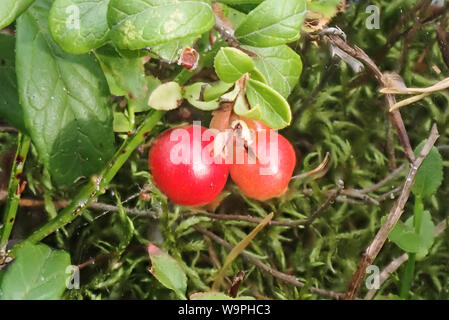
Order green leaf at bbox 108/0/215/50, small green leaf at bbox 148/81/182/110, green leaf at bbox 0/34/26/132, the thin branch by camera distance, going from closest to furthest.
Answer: green leaf at bbox 108/0/215/50
small green leaf at bbox 148/81/182/110
green leaf at bbox 0/34/26/132
the thin branch

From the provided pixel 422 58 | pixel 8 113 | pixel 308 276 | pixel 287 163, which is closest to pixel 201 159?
pixel 287 163

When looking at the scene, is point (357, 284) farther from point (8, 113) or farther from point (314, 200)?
point (8, 113)

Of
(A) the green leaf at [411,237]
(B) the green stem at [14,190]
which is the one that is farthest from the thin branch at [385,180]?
(B) the green stem at [14,190]

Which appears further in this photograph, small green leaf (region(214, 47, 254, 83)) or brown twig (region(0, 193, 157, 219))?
brown twig (region(0, 193, 157, 219))

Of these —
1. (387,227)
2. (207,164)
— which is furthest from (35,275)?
(387,227)

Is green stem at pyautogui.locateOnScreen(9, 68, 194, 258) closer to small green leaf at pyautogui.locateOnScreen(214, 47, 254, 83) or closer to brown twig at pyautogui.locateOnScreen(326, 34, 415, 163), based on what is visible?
small green leaf at pyautogui.locateOnScreen(214, 47, 254, 83)

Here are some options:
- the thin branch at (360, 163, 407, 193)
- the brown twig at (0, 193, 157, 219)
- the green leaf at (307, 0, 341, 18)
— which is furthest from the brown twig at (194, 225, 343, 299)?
the green leaf at (307, 0, 341, 18)
